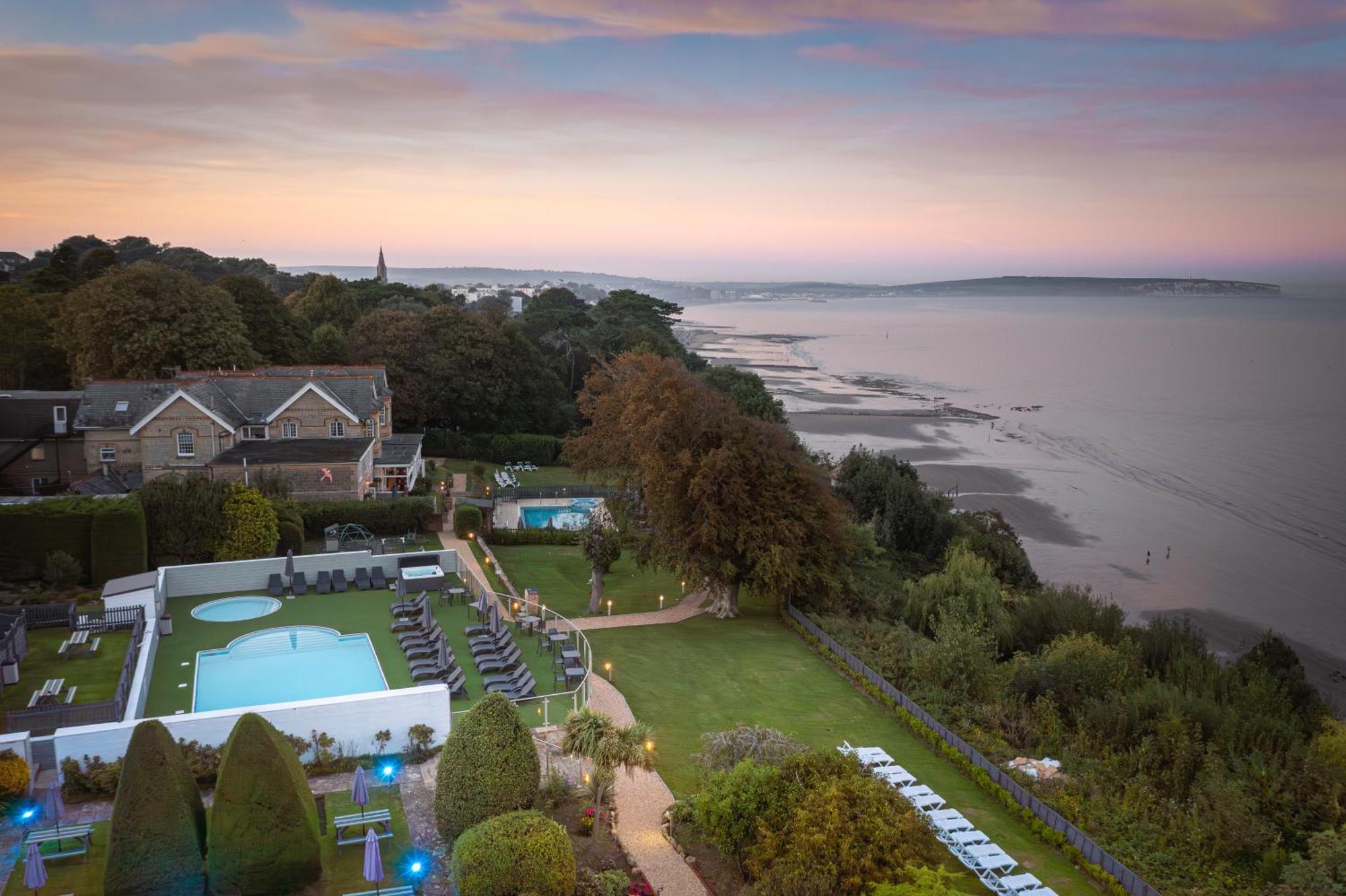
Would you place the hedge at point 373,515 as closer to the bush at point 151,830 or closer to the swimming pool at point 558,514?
the swimming pool at point 558,514

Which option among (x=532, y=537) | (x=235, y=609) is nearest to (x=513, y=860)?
(x=235, y=609)

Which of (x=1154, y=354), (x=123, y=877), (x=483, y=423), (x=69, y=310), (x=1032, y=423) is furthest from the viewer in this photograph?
(x=1154, y=354)

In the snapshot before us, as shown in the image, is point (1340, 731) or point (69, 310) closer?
point (1340, 731)

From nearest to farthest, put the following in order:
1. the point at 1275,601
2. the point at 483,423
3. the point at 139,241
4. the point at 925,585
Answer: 1. the point at 925,585
2. the point at 1275,601
3. the point at 483,423
4. the point at 139,241

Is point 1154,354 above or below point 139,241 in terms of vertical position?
below

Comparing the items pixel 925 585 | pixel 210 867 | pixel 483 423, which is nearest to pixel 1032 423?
pixel 483 423

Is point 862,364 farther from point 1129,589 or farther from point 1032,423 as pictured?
point 1129,589
